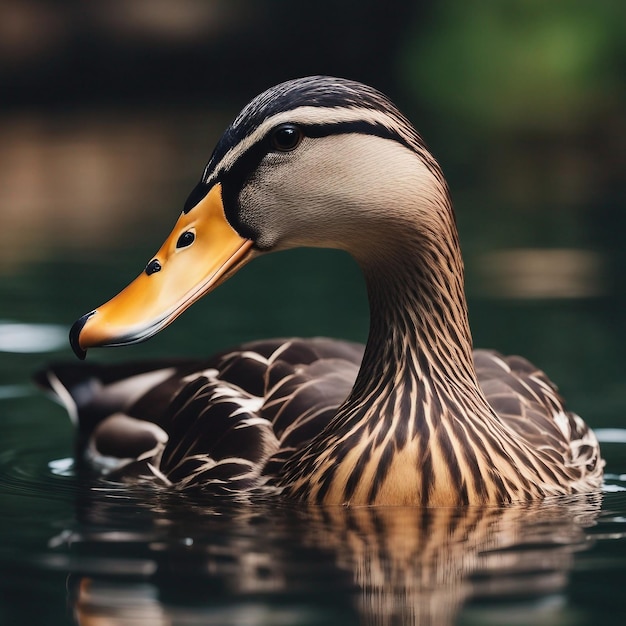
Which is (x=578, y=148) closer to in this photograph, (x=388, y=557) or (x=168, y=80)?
(x=168, y=80)

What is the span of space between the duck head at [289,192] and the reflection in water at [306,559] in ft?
2.26

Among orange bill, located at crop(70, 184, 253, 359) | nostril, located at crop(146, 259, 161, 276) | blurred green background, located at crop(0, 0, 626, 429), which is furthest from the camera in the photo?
blurred green background, located at crop(0, 0, 626, 429)

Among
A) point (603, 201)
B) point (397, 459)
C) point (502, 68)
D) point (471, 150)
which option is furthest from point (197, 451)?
point (502, 68)

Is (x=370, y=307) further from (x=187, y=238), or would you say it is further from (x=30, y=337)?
(x=30, y=337)

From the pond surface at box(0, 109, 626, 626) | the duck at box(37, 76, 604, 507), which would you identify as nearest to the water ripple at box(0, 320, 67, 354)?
the pond surface at box(0, 109, 626, 626)

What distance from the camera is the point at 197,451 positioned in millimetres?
5973

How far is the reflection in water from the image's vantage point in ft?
13.9

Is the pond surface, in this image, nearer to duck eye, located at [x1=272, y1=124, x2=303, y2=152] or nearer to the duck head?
the duck head

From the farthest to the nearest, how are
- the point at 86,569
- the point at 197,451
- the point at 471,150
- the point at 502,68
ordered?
the point at 502,68 → the point at 471,150 → the point at 197,451 → the point at 86,569

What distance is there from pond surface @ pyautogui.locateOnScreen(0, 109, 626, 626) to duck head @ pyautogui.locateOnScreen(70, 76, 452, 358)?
771 mm

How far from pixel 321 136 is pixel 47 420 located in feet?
9.70

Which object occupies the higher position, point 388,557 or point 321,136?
point 321,136

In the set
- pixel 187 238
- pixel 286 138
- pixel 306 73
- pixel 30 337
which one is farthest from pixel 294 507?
pixel 306 73

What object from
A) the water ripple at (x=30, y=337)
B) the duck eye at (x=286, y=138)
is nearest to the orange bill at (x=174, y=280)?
the duck eye at (x=286, y=138)
